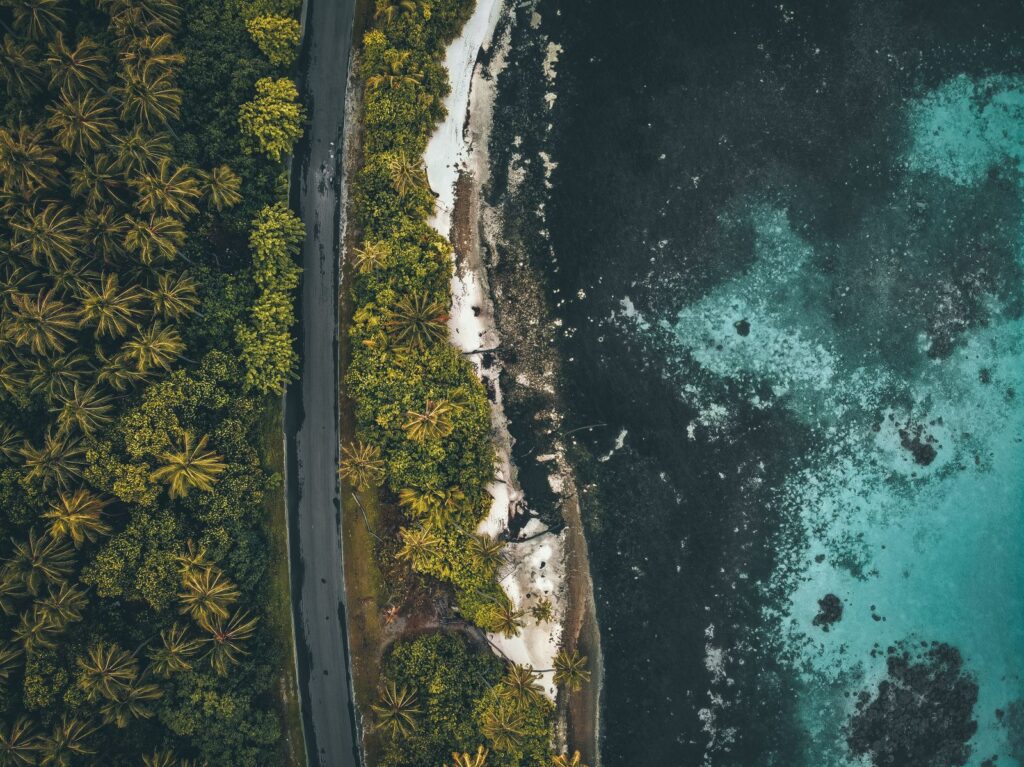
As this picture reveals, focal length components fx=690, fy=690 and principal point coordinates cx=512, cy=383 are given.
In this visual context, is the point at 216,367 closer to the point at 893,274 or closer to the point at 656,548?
the point at 656,548

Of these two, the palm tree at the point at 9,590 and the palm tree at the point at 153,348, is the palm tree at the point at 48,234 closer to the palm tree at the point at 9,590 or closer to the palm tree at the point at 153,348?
the palm tree at the point at 153,348

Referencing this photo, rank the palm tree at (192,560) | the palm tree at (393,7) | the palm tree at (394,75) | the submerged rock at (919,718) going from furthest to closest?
1. the submerged rock at (919,718)
2. the palm tree at (393,7)
3. the palm tree at (394,75)
4. the palm tree at (192,560)

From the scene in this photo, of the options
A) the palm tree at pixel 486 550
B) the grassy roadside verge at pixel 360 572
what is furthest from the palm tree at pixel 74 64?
the palm tree at pixel 486 550

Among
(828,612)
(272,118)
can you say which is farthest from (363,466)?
(828,612)

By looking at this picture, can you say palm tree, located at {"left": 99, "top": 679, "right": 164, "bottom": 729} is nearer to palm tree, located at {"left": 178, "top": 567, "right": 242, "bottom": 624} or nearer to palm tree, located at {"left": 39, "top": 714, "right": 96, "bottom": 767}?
palm tree, located at {"left": 39, "top": 714, "right": 96, "bottom": 767}

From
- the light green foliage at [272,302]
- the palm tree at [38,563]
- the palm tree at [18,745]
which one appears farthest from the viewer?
the light green foliage at [272,302]

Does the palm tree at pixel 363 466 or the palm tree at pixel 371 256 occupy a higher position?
the palm tree at pixel 371 256

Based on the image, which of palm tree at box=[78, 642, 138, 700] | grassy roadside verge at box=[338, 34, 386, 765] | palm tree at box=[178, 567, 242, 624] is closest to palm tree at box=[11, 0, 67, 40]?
grassy roadside verge at box=[338, 34, 386, 765]
